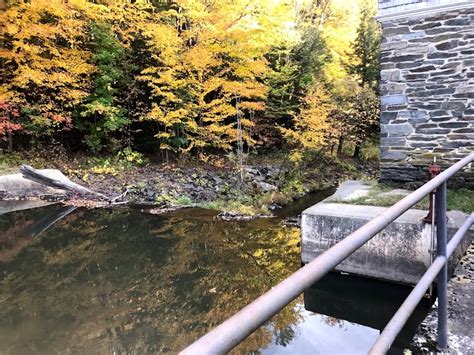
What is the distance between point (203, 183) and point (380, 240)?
712 centimetres

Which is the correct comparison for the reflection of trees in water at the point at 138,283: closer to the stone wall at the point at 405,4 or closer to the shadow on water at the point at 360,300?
the shadow on water at the point at 360,300

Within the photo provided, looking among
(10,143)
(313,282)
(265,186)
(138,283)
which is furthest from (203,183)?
(313,282)

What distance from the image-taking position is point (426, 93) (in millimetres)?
6055

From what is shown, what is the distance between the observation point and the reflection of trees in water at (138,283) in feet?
12.5

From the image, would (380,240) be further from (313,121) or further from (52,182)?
(313,121)

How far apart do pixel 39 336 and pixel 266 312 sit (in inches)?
147

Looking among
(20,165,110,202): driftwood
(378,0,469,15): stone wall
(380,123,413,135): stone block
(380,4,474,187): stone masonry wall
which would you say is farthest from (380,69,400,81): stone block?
(20,165,110,202): driftwood

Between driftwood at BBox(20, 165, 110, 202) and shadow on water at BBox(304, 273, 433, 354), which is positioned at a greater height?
driftwood at BBox(20, 165, 110, 202)

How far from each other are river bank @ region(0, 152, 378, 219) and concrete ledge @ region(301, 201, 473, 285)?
11.7ft

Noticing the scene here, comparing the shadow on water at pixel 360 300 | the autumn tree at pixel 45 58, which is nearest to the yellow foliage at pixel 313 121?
the autumn tree at pixel 45 58

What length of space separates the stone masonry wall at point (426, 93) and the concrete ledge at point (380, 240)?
1.67 metres

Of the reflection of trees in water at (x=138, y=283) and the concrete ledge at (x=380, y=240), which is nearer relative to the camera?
the reflection of trees in water at (x=138, y=283)

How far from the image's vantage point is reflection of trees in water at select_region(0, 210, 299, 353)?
380 centimetres

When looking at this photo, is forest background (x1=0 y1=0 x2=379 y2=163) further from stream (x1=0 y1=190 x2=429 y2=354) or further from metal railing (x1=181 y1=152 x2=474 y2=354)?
metal railing (x1=181 y1=152 x2=474 y2=354)
